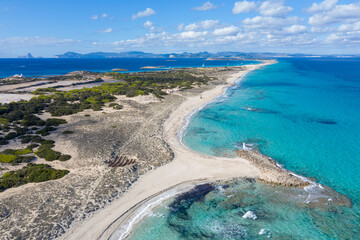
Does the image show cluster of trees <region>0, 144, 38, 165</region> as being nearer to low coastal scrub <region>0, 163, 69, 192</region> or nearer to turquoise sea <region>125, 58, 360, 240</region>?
low coastal scrub <region>0, 163, 69, 192</region>

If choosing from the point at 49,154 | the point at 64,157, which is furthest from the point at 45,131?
the point at 64,157

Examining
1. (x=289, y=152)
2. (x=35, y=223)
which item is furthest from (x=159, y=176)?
(x=289, y=152)

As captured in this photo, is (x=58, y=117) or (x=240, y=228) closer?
(x=240, y=228)

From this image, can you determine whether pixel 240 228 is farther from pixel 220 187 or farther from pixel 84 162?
pixel 84 162

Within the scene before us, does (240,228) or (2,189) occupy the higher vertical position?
(2,189)

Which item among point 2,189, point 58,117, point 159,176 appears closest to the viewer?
point 2,189

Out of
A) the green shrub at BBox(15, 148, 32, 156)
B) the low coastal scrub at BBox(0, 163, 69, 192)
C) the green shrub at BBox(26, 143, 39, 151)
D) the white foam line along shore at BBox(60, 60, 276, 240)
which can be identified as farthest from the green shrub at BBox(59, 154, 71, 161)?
the white foam line along shore at BBox(60, 60, 276, 240)

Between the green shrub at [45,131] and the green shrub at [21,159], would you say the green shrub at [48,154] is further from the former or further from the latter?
the green shrub at [45,131]

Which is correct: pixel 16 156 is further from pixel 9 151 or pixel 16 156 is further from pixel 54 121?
pixel 54 121
